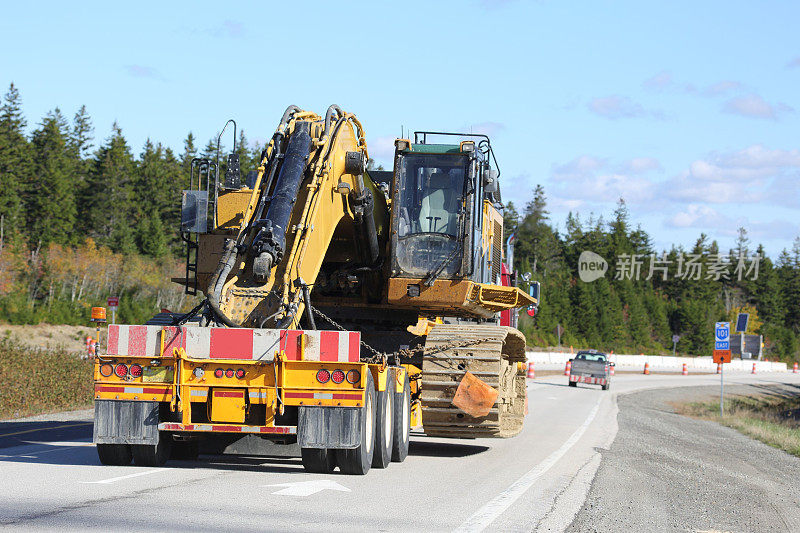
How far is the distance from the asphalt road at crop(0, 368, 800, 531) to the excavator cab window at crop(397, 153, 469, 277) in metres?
2.95

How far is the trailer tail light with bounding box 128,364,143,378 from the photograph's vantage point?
37.5 feet

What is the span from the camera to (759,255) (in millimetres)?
175000

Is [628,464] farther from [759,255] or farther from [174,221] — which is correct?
[759,255]

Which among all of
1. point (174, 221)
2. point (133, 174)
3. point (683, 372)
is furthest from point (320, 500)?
point (133, 174)

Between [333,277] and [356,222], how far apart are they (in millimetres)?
1462

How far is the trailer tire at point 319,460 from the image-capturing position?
11867 mm

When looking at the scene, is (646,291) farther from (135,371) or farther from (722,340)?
(135,371)

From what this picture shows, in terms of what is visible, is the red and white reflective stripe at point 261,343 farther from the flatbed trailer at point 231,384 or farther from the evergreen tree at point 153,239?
the evergreen tree at point 153,239

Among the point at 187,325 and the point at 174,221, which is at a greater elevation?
the point at 174,221

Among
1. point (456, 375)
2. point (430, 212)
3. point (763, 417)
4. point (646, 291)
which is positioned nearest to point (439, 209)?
point (430, 212)

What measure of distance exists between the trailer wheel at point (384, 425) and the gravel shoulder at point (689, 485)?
262 cm

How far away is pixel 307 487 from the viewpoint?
1071 cm

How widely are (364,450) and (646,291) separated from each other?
450 ft

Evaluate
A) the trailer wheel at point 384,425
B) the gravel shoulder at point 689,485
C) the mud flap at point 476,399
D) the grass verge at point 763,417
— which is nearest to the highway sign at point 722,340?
the grass verge at point 763,417
